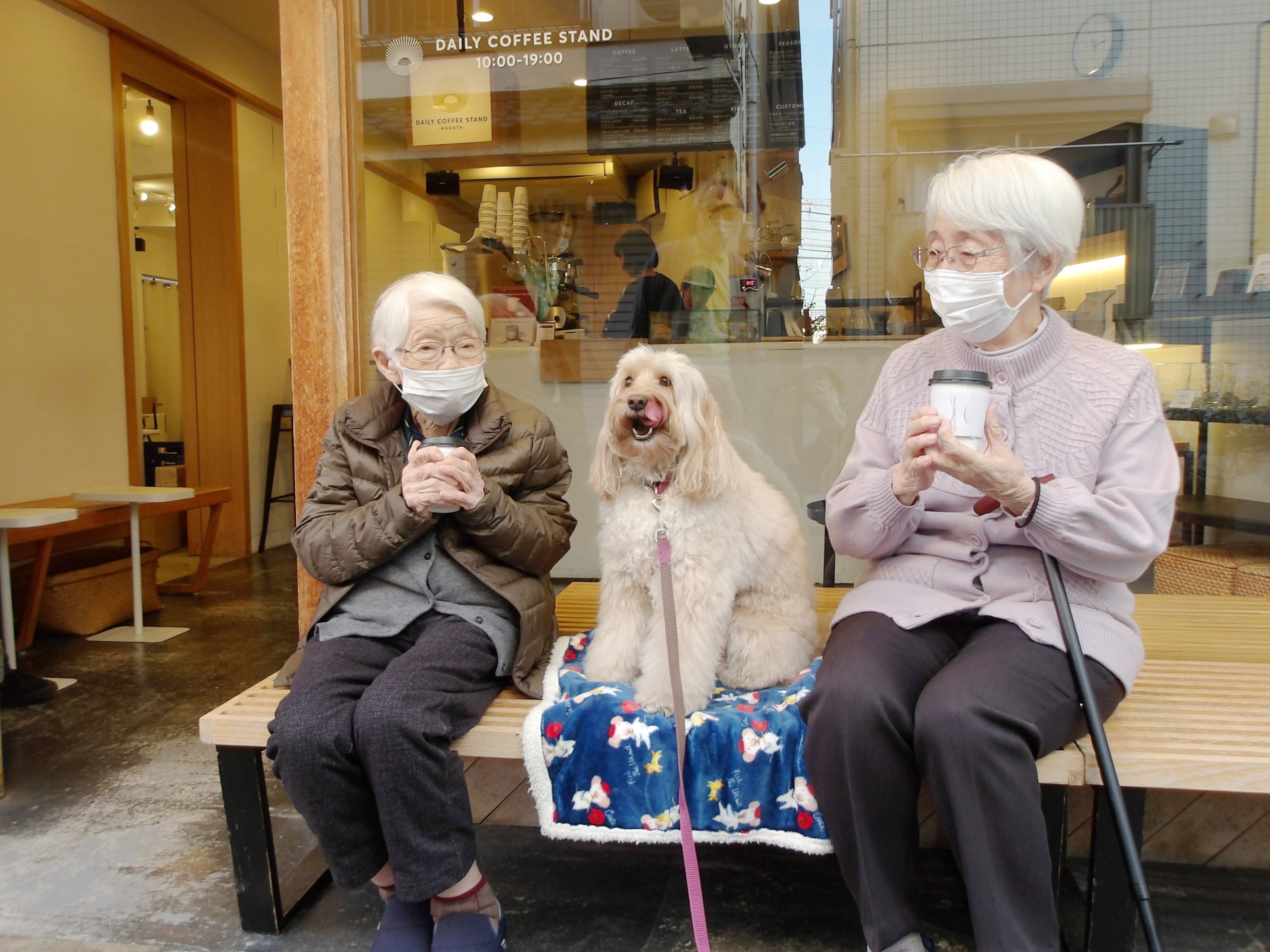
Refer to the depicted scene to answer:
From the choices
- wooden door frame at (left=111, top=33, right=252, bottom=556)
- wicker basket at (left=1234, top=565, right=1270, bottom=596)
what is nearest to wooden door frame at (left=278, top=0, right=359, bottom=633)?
wicker basket at (left=1234, top=565, right=1270, bottom=596)

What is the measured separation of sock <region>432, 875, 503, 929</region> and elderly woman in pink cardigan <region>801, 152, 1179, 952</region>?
73cm

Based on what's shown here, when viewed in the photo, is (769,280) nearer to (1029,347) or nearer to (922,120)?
(922,120)

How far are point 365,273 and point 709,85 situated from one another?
2222mm

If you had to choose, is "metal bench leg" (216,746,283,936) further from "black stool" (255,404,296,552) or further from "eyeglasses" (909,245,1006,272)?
"black stool" (255,404,296,552)

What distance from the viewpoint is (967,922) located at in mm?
2164

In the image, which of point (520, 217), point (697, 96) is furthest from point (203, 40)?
point (697, 96)

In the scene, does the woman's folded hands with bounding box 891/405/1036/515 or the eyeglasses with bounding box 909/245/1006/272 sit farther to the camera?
the eyeglasses with bounding box 909/245/1006/272

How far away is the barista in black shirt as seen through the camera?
419 cm

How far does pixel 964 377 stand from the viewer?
157 cm

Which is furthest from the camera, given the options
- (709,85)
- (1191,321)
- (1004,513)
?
(709,85)

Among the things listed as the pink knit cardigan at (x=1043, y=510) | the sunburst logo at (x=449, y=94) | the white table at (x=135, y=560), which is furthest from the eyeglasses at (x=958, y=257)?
the white table at (x=135, y=560)

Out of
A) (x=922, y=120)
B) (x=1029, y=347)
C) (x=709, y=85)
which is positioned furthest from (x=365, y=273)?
(x=922, y=120)

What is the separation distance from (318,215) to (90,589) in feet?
10.3

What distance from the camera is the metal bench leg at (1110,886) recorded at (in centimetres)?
181
